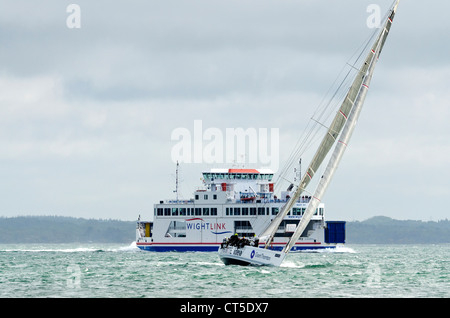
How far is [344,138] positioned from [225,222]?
1602 inches

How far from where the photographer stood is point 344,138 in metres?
53.4

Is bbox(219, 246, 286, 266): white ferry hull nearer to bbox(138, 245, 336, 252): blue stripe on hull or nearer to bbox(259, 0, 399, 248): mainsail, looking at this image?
bbox(259, 0, 399, 248): mainsail

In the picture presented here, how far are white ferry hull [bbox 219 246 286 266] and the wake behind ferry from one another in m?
33.7

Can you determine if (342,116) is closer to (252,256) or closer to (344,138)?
(344,138)

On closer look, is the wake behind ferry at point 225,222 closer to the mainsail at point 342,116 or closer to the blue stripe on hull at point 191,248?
the blue stripe on hull at point 191,248

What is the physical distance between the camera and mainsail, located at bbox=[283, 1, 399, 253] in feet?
174

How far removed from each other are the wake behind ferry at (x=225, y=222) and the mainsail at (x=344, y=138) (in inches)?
1450

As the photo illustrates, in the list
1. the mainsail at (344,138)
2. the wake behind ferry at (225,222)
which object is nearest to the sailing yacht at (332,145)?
the mainsail at (344,138)

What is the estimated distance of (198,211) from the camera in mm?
93375

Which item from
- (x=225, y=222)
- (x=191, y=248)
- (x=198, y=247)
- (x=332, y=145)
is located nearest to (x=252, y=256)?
(x=332, y=145)

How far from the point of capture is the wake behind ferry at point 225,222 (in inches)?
3612
